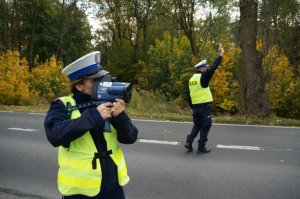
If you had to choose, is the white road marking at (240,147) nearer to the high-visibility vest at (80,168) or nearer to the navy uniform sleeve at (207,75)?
the navy uniform sleeve at (207,75)

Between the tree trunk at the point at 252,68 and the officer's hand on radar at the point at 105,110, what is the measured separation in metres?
11.4

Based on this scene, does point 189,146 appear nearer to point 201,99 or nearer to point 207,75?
point 201,99

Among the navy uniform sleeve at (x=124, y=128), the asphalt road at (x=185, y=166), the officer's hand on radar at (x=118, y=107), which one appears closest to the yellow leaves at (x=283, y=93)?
the asphalt road at (x=185, y=166)

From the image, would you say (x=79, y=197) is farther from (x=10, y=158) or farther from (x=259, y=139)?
(x=259, y=139)

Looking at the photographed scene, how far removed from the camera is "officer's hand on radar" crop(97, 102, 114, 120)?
8.64ft

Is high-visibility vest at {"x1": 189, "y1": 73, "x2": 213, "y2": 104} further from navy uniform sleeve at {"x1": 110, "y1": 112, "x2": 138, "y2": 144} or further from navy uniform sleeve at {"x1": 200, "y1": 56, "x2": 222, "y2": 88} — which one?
navy uniform sleeve at {"x1": 110, "y1": 112, "x2": 138, "y2": 144}

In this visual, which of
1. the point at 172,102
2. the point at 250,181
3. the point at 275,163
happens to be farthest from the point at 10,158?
the point at 172,102

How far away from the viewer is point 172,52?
2398cm

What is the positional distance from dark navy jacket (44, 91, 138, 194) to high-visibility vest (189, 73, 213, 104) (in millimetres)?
4774

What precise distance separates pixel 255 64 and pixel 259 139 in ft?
15.9

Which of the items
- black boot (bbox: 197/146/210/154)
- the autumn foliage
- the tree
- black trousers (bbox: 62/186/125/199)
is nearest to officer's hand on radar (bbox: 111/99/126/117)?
black trousers (bbox: 62/186/125/199)

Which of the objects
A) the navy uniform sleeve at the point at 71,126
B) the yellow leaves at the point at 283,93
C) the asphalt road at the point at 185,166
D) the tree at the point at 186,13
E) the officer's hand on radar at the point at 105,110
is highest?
the tree at the point at 186,13

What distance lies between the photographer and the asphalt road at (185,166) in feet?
18.4

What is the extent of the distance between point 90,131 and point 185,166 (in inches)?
172
